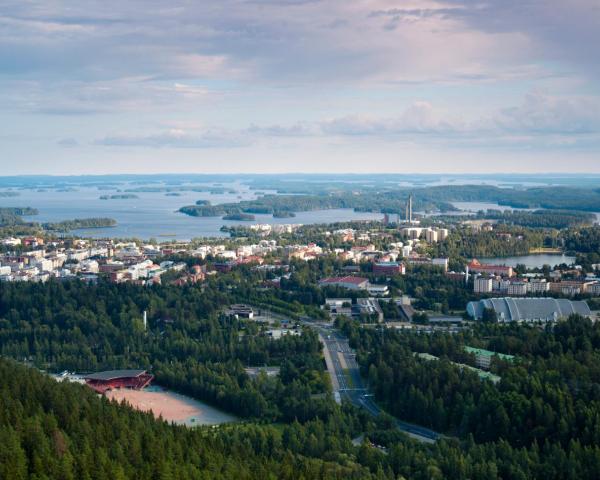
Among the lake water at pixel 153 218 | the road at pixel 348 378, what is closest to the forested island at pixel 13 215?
the lake water at pixel 153 218

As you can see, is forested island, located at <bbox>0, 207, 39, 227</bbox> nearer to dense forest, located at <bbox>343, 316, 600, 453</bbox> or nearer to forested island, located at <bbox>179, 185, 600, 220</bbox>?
forested island, located at <bbox>179, 185, 600, 220</bbox>

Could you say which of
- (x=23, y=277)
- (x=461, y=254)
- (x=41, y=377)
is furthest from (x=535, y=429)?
(x=461, y=254)

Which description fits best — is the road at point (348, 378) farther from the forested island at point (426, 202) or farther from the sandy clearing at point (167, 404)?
the forested island at point (426, 202)

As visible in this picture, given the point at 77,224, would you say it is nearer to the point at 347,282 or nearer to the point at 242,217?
the point at 242,217

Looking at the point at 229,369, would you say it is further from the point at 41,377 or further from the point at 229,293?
the point at 229,293

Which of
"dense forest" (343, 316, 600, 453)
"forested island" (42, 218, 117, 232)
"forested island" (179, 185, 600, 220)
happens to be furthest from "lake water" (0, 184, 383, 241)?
"dense forest" (343, 316, 600, 453)
